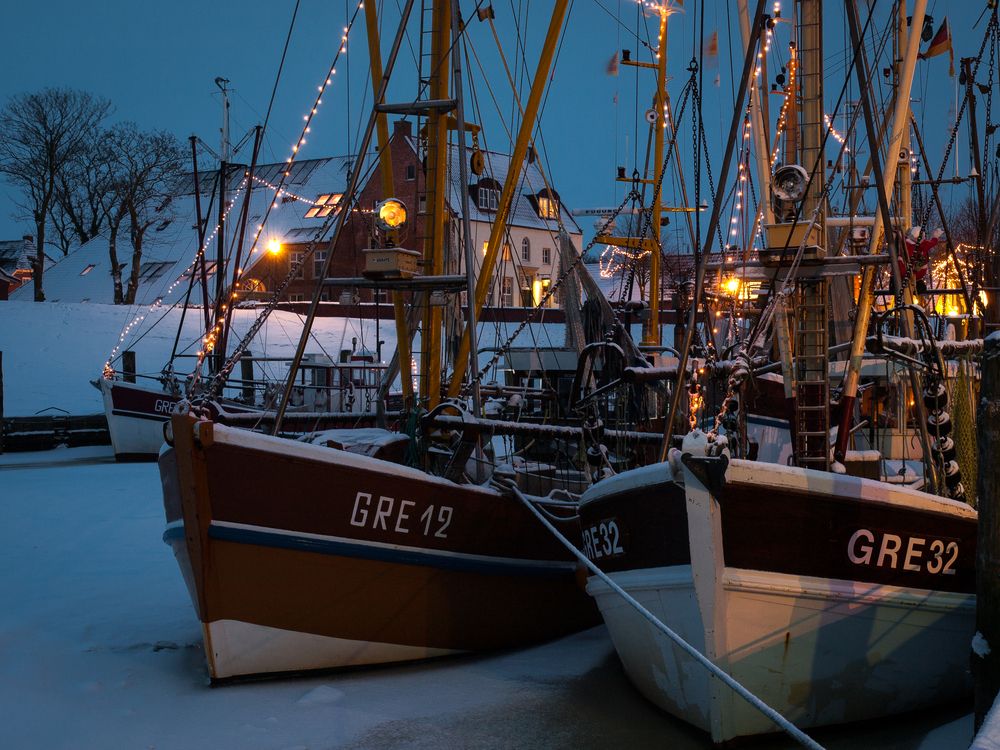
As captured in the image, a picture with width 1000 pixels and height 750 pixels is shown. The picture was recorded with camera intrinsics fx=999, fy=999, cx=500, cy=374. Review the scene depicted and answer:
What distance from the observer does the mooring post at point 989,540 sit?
5.09 metres

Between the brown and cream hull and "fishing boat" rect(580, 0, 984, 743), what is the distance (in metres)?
1.17

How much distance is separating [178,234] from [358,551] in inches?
1998

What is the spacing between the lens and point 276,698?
725 centimetres

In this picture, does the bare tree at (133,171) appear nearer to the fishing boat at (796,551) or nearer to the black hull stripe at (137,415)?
the black hull stripe at (137,415)

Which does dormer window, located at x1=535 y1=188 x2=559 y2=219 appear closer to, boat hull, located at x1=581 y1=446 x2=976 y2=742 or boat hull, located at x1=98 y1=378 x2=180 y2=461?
boat hull, located at x1=581 y1=446 x2=976 y2=742

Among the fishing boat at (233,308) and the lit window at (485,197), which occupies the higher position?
the lit window at (485,197)

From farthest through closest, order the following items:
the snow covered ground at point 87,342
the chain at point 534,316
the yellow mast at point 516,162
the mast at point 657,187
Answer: the snow covered ground at point 87,342 < the mast at point 657,187 < the chain at point 534,316 < the yellow mast at point 516,162

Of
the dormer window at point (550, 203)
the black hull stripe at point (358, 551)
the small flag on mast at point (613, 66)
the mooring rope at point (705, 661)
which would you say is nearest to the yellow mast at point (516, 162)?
the dormer window at point (550, 203)

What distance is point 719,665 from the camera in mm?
6215

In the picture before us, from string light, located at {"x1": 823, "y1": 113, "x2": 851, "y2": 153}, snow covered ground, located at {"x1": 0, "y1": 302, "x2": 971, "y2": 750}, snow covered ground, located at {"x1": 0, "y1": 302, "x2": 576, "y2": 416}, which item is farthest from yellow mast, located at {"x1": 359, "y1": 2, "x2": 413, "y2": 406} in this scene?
snow covered ground, located at {"x1": 0, "y1": 302, "x2": 576, "y2": 416}

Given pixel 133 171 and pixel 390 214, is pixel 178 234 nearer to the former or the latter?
pixel 133 171

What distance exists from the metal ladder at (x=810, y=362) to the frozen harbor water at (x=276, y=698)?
2077 millimetres

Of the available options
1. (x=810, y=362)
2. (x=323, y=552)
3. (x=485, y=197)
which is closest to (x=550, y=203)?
(x=810, y=362)

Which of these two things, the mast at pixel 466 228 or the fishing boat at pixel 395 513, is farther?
the mast at pixel 466 228
